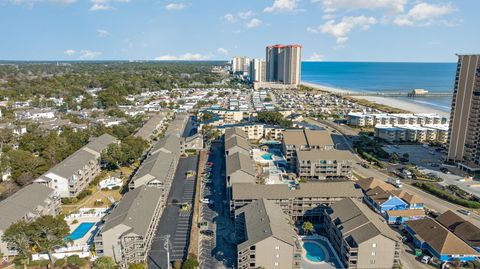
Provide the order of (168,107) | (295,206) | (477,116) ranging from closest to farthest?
(295,206), (477,116), (168,107)

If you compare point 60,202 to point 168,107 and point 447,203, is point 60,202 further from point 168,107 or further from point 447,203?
point 168,107

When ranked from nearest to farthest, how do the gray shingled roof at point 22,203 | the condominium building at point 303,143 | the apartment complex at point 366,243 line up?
the apartment complex at point 366,243, the gray shingled roof at point 22,203, the condominium building at point 303,143

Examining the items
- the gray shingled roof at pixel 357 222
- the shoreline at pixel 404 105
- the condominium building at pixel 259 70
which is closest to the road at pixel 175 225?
the gray shingled roof at pixel 357 222

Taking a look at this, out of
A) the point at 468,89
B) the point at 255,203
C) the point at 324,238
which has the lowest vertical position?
the point at 324,238

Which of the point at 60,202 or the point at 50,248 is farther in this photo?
the point at 60,202

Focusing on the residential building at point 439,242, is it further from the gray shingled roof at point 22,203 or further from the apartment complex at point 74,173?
the apartment complex at point 74,173

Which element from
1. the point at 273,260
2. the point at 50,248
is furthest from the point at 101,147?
the point at 273,260
